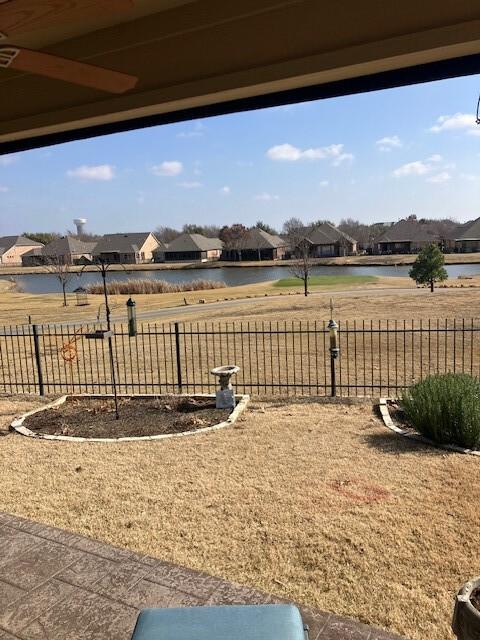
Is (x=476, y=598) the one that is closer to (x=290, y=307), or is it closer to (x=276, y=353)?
(x=276, y=353)

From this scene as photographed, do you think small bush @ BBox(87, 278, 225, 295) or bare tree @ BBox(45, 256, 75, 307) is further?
small bush @ BBox(87, 278, 225, 295)

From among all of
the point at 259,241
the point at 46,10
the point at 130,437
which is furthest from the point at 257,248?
the point at 46,10

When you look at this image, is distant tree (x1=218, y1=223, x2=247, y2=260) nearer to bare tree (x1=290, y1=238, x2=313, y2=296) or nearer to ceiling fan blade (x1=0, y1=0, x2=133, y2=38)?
bare tree (x1=290, y1=238, x2=313, y2=296)

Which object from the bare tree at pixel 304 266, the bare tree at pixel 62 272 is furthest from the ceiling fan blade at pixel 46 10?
the bare tree at pixel 62 272

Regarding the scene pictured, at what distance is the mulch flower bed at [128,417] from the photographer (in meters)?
7.17

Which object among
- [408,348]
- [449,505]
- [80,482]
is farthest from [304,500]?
[408,348]

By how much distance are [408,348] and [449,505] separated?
9648 millimetres

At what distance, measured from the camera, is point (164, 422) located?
748 centimetres

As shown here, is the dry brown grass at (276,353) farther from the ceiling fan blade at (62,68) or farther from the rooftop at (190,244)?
the rooftop at (190,244)

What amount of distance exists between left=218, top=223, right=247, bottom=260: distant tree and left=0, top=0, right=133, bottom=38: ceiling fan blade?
86.4m

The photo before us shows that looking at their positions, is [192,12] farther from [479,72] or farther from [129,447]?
[129,447]

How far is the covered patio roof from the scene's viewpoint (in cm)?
216

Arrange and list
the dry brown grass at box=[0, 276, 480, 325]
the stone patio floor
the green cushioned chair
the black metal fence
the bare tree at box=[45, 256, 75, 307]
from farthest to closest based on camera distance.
Answer: the bare tree at box=[45, 256, 75, 307] < the dry brown grass at box=[0, 276, 480, 325] < the black metal fence < the stone patio floor < the green cushioned chair

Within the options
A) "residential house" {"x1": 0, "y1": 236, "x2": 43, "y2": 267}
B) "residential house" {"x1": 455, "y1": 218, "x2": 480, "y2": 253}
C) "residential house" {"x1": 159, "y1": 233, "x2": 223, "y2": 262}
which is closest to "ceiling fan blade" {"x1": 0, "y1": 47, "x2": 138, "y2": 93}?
"residential house" {"x1": 159, "y1": 233, "x2": 223, "y2": 262}
